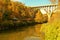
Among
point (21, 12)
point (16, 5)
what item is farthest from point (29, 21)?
point (16, 5)

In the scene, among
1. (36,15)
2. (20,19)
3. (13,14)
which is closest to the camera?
(13,14)

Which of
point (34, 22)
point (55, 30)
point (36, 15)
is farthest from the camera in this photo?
point (36, 15)

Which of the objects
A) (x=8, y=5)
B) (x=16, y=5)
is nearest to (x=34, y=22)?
(x=16, y=5)

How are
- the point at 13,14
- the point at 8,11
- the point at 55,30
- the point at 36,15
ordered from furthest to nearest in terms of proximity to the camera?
1. the point at 36,15
2. the point at 13,14
3. the point at 8,11
4. the point at 55,30

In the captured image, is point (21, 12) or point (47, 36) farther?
point (21, 12)

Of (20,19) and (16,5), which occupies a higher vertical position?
(16,5)

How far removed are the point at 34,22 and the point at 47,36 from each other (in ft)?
127

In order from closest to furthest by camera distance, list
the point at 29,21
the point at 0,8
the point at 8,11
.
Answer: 1. the point at 0,8
2. the point at 8,11
3. the point at 29,21

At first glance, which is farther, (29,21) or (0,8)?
(29,21)

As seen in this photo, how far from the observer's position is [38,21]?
47.8m

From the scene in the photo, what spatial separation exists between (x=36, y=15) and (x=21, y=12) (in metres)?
9.21

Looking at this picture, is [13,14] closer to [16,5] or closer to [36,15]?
[16,5]

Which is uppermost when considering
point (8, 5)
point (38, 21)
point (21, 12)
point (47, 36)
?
point (47, 36)

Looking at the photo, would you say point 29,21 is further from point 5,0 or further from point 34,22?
point 5,0
